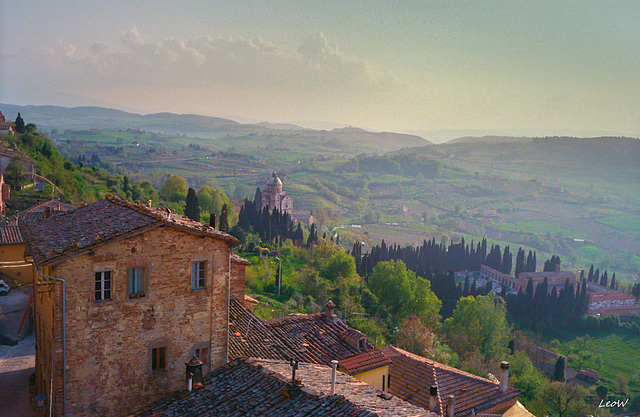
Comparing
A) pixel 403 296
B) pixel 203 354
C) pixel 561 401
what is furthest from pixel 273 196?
pixel 203 354

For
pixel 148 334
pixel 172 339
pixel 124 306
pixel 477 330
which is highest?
pixel 124 306

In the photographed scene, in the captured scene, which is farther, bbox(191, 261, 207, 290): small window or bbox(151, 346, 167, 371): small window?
bbox(191, 261, 207, 290): small window

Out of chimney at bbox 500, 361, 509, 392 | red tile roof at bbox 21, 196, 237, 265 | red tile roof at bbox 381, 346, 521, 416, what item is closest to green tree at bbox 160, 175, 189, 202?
red tile roof at bbox 381, 346, 521, 416

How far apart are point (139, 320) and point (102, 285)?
47.7 inches

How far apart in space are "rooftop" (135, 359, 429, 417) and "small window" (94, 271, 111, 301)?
8.92 feet

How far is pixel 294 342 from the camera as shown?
54.1ft

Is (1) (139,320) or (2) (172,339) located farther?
(2) (172,339)

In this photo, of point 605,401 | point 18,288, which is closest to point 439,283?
point 605,401

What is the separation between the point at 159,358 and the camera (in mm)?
12469

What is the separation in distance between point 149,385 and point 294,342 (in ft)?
17.2

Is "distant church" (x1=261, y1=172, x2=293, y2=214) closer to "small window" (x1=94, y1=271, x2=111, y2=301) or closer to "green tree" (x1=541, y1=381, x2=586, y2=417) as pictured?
"green tree" (x1=541, y1=381, x2=586, y2=417)

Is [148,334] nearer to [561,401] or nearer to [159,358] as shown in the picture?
[159,358]

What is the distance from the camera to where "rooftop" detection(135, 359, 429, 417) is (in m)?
10.4

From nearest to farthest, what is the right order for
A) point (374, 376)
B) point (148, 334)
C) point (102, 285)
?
point (102, 285) < point (148, 334) < point (374, 376)
